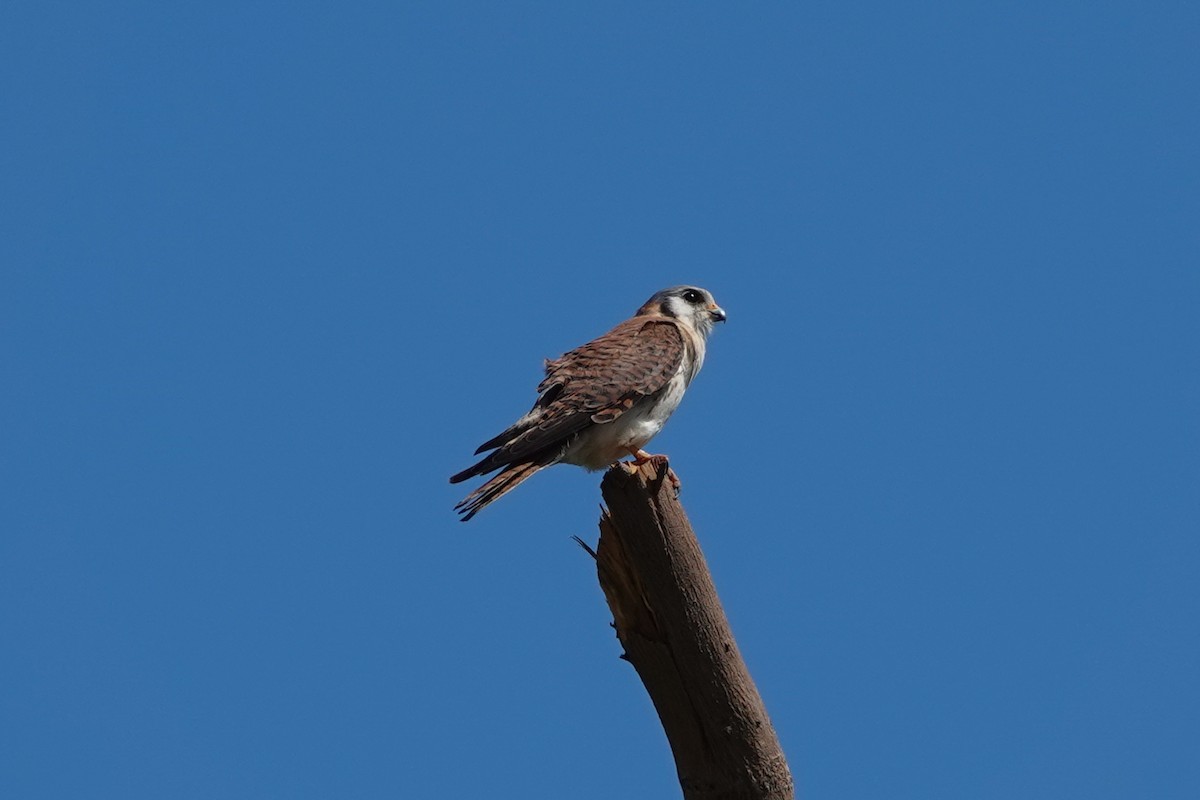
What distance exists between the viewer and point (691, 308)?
275 inches

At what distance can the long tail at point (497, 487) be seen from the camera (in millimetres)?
4703

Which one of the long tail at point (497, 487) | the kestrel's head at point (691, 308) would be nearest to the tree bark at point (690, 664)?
the long tail at point (497, 487)

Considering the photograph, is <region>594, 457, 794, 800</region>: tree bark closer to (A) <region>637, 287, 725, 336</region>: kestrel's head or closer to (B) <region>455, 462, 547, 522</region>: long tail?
(B) <region>455, 462, 547, 522</region>: long tail

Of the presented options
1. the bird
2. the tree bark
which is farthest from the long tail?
the tree bark

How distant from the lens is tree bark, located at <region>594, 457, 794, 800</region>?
3777mm

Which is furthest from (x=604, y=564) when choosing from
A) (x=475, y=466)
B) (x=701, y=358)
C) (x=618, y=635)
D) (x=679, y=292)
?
(x=679, y=292)

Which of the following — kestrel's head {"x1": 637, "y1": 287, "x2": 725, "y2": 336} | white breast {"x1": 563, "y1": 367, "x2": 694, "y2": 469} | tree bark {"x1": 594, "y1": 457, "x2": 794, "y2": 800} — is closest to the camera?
tree bark {"x1": 594, "y1": 457, "x2": 794, "y2": 800}

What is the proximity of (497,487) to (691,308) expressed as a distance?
243cm

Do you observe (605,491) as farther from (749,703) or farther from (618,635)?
(749,703)

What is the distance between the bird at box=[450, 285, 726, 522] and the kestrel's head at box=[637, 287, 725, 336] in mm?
670

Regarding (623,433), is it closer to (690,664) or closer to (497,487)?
(497,487)

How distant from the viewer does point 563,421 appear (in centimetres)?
517

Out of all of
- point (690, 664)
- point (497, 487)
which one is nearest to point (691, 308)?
point (497, 487)

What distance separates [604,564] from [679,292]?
326 centimetres
